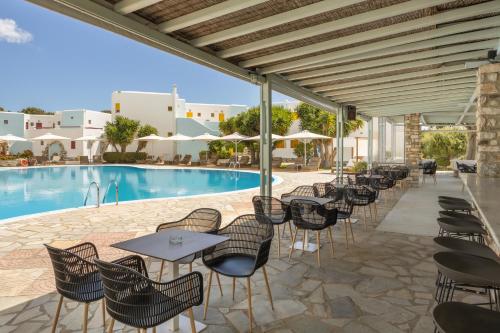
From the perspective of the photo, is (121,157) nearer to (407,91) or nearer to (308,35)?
(407,91)

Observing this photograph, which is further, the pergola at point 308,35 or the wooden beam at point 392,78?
the wooden beam at point 392,78

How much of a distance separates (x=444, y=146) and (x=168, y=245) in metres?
23.9

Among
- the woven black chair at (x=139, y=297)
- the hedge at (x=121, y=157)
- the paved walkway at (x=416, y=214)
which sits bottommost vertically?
the paved walkway at (x=416, y=214)

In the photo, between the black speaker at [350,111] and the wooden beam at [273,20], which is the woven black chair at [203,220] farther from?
the black speaker at [350,111]

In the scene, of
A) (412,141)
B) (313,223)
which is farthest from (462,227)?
(412,141)

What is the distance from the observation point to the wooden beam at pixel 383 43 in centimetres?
395

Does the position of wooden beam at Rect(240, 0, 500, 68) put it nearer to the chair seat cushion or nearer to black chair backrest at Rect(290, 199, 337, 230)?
black chair backrest at Rect(290, 199, 337, 230)

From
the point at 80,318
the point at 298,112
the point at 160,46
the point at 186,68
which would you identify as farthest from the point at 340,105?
the point at 186,68

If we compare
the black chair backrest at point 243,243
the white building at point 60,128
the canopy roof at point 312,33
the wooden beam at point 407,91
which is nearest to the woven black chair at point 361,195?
the canopy roof at point 312,33

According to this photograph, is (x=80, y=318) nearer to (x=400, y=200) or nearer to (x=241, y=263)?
(x=241, y=263)

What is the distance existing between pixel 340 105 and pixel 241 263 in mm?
7983

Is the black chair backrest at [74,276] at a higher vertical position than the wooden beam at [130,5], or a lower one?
lower

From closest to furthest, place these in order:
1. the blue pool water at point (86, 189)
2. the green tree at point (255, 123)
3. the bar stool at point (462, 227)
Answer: the bar stool at point (462, 227) < the blue pool water at point (86, 189) < the green tree at point (255, 123)

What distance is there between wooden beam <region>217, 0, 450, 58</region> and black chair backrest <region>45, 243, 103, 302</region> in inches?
137
